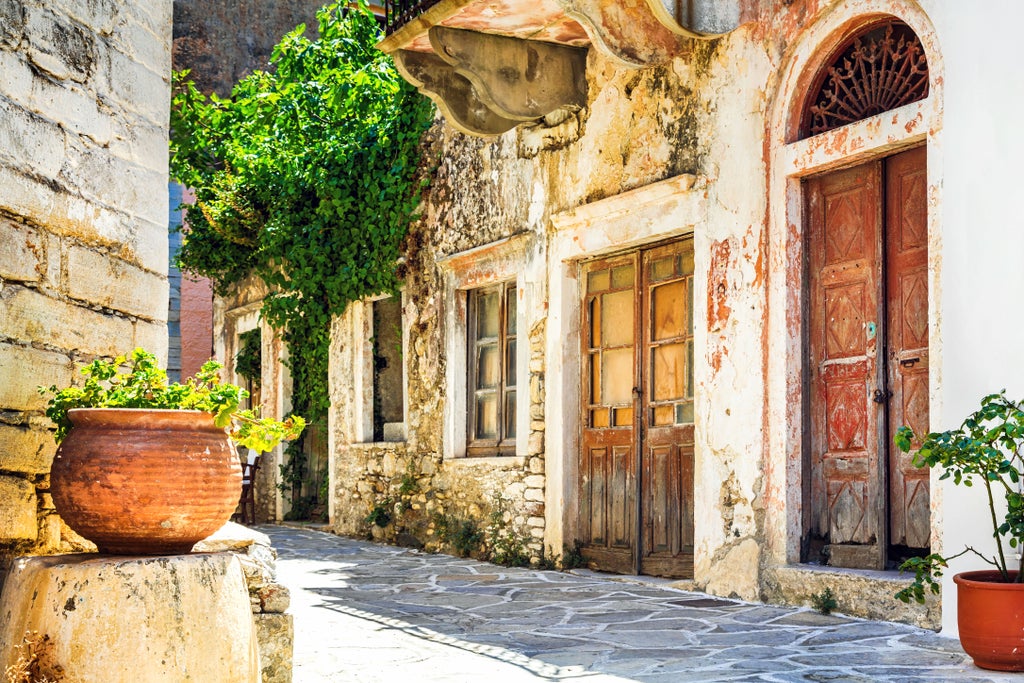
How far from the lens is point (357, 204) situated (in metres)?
11.8

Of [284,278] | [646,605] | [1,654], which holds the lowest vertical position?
[646,605]

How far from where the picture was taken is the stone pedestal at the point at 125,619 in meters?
3.43

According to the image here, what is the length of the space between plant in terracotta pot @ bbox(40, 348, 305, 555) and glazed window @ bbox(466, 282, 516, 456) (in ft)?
19.6

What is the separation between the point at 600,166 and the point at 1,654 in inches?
230

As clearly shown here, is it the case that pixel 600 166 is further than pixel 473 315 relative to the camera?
No

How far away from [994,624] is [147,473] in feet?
10.6

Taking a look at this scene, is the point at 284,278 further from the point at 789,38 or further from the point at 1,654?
the point at 1,654

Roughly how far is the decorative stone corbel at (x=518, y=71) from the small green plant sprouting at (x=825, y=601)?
4.05 m

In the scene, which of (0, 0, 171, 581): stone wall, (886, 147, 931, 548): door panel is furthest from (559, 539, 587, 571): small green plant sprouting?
(0, 0, 171, 581): stone wall

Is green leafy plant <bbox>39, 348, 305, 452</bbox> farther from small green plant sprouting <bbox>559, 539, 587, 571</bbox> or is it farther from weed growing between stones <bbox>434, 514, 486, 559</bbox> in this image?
weed growing between stones <bbox>434, 514, 486, 559</bbox>

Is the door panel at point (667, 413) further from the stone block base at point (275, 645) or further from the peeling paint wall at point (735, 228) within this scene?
the stone block base at point (275, 645)

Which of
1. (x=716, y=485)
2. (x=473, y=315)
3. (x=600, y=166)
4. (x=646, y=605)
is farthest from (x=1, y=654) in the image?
(x=473, y=315)

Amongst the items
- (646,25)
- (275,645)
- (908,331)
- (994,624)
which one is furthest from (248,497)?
(994,624)

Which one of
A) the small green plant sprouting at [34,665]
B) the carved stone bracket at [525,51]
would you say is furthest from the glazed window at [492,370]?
the small green plant sprouting at [34,665]
